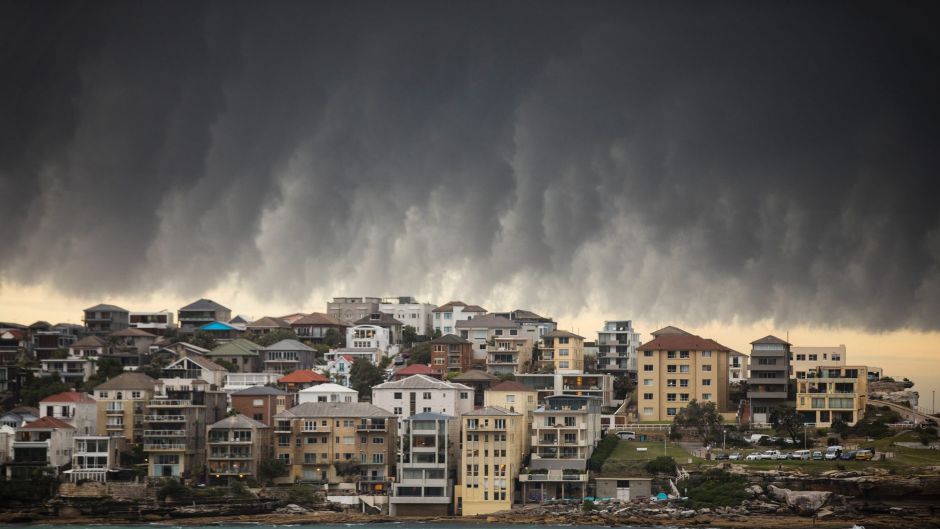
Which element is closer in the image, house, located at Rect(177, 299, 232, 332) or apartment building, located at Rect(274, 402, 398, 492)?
apartment building, located at Rect(274, 402, 398, 492)

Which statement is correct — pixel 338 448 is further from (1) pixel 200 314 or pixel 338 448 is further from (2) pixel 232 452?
(1) pixel 200 314

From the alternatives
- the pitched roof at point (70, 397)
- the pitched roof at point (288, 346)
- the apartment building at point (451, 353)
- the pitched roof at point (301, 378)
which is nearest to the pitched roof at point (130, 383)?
the pitched roof at point (70, 397)

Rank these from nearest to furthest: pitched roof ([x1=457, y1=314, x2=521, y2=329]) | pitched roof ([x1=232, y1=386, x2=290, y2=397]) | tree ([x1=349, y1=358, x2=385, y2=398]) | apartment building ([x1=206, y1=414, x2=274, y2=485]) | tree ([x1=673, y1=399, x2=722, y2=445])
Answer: apartment building ([x1=206, y1=414, x2=274, y2=485]) → pitched roof ([x1=232, y1=386, x2=290, y2=397]) → tree ([x1=673, y1=399, x2=722, y2=445]) → tree ([x1=349, y1=358, x2=385, y2=398]) → pitched roof ([x1=457, y1=314, x2=521, y2=329])

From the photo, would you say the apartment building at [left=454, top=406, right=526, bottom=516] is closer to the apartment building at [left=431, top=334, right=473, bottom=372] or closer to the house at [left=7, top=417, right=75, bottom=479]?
the house at [left=7, top=417, right=75, bottom=479]

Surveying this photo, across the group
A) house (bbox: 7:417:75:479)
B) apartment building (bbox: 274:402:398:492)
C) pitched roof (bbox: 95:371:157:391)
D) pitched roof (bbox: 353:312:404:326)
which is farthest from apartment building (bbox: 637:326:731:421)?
house (bbox: 7:417:75:479)

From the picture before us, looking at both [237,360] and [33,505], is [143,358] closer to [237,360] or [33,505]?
[237,360]

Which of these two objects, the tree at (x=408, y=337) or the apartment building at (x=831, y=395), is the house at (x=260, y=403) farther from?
the apartment building at (x=831, y=395)
